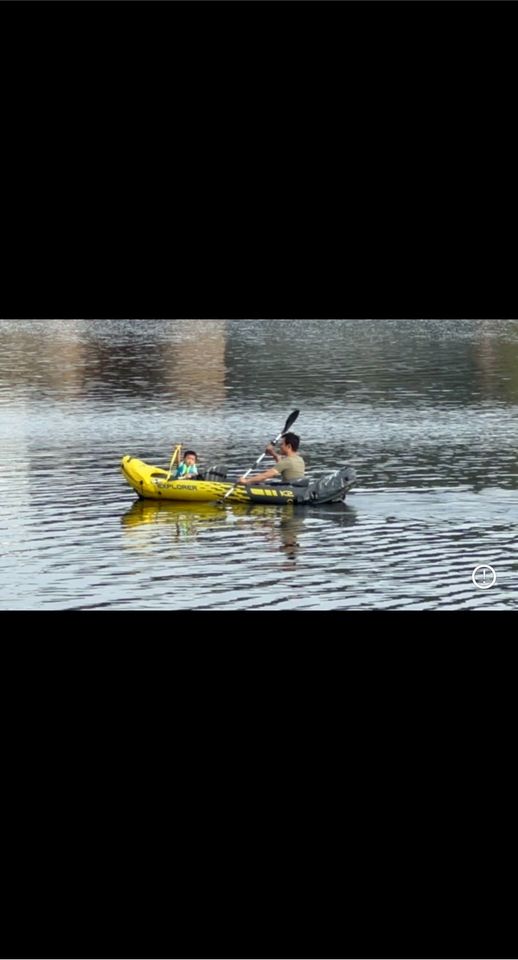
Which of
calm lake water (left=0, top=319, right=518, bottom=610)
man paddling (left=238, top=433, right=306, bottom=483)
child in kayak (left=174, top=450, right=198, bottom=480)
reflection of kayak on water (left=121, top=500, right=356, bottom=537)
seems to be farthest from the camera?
child in kayak (left=174, top=450, right=198, bottom=480)

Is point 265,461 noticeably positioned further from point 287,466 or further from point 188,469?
point 287,466

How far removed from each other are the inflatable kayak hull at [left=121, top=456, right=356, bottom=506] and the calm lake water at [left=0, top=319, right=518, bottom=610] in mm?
254

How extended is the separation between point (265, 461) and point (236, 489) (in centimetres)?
745

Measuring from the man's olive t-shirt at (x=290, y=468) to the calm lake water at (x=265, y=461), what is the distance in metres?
0.94

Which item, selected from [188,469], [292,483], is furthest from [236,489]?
[188,469]

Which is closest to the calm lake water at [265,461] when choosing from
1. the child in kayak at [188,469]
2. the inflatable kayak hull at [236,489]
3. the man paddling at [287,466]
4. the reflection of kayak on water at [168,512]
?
the reflection of kayak on water at [168,512]

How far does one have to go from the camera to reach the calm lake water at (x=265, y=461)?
30.8 meters

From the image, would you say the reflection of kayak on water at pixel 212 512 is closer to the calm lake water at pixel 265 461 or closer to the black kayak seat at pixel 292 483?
the calm lake water at pixel 265 461

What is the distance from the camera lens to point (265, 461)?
150 feet

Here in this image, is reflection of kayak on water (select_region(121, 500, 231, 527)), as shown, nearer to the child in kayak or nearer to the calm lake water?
the calm lake water

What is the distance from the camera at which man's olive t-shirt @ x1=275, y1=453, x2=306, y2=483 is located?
127 ft

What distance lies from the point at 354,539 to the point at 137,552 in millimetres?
3921

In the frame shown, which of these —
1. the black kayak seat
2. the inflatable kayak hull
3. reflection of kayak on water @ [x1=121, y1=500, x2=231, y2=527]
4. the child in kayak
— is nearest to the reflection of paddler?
the inflatable kayak hull

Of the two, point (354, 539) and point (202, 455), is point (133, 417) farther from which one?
point (354, 539)
